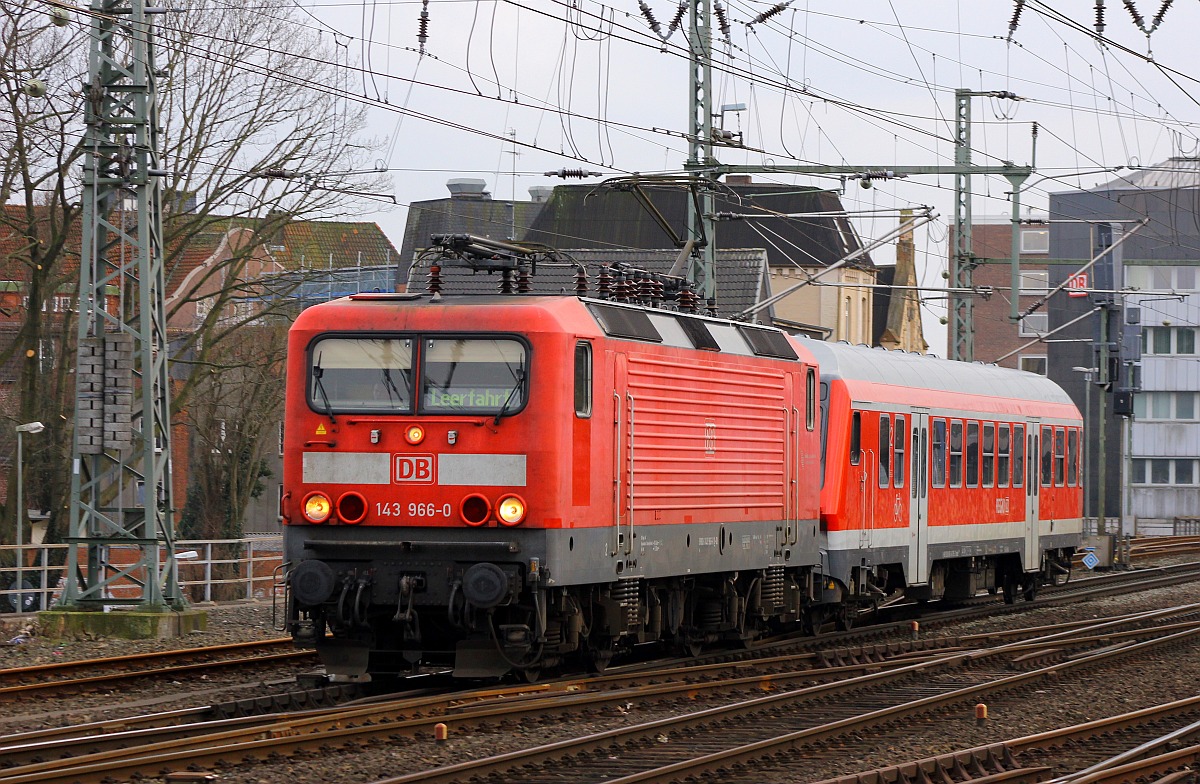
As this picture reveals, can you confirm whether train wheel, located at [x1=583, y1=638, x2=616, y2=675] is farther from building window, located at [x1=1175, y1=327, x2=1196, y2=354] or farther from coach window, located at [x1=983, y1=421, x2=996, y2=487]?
building window, located at [x1=1175, y1=327, x2=1196, y2=354]

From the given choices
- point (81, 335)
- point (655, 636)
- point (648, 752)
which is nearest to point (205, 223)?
point (81, 335)

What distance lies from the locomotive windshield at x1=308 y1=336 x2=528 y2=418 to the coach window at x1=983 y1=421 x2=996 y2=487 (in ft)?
40.8

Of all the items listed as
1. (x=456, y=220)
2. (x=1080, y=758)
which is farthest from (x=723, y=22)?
(x=456, y=220)

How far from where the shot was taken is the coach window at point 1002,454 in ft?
83.4

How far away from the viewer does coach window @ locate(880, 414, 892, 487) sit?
71.1ft

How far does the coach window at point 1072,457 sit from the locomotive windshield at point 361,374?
1684 cm

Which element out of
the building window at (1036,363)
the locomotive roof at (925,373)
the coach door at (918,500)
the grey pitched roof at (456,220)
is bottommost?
the coach door at (918,500)

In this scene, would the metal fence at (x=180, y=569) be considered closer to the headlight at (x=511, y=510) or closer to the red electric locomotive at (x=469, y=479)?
the red electric locomotive at (x=469, y=479)

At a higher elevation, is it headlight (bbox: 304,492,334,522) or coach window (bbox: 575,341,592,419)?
coach window (bbox: 575,341,592,419)

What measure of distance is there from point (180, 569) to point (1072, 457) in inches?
804

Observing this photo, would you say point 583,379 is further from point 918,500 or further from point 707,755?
point 918,500

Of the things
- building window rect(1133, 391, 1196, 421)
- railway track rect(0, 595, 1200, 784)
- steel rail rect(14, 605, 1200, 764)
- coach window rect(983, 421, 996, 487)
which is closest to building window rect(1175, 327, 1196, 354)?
building window rect(1133, 391, 1196, 421)

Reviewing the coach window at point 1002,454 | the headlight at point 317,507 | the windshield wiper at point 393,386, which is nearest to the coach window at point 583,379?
the windshield wiper at point 393,386

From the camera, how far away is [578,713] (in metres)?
13.4
